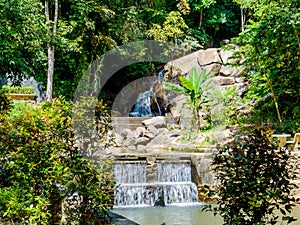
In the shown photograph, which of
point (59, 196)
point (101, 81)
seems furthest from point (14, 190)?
point (101, 81)

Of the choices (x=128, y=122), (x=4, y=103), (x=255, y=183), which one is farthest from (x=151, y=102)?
(x=255, y=183)

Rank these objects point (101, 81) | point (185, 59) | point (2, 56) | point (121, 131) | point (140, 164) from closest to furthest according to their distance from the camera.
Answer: point (2, 56) < point (140, 164) < point (121, 131) < point (185, 59) < point (101, 81)

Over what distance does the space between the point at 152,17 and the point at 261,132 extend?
17.5 m

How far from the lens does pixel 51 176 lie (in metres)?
3.41

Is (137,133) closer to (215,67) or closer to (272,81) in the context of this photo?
(215,67)

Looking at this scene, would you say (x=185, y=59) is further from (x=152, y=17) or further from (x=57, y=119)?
(x=57, y=119)

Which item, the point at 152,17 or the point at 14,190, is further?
the point at 152,17

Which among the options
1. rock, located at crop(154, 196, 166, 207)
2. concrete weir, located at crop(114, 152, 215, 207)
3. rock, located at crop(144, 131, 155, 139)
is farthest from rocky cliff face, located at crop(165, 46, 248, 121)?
rock, located at crop(154, 196, 166, 207)

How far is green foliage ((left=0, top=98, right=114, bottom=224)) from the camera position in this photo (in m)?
3.36

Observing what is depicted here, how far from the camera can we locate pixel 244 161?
2963 millimetres

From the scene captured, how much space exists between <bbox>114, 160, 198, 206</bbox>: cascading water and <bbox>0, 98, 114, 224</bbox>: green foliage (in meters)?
3.84

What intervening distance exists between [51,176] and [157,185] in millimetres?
4753

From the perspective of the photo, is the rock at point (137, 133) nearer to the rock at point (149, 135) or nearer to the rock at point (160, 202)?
the rock at point (149, 135)

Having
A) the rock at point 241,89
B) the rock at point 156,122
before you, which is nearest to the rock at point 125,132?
the rock at point 156,122
